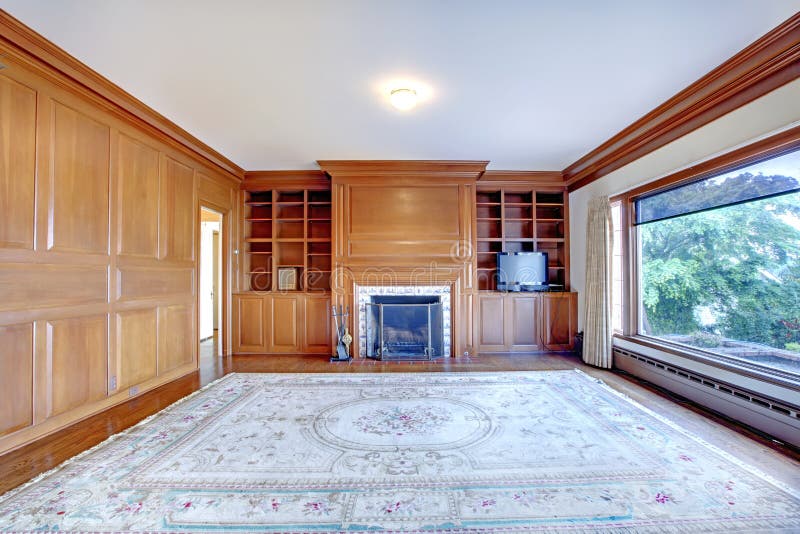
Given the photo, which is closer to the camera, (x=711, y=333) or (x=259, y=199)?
(x=711, y=333)

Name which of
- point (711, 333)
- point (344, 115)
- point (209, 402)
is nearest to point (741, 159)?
point (711, 333)

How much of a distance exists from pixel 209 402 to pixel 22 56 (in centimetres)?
293

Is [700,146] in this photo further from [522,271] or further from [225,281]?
[225,281]

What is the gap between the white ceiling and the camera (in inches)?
82.2

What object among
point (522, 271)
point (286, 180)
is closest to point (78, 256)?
point (286, 180)

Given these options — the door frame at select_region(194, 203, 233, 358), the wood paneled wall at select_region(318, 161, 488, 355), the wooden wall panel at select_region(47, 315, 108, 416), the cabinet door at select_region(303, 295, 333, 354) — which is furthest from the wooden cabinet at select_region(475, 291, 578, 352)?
the wooden wall panel at select_region(47, 315, 108, 416)

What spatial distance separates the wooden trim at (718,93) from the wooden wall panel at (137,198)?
5.00 metres

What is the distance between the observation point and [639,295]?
4219 millimetres

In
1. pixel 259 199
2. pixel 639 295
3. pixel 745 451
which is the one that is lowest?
pixel 745 451

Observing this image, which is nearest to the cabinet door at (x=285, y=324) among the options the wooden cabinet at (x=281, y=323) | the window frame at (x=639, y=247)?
the wooden cabinet at (x=281, y=323)

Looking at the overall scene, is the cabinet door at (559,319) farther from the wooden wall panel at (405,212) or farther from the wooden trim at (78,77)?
the wooden trim at (78,77)

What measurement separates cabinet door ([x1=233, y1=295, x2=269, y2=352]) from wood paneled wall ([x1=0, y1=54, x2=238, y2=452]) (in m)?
1.23

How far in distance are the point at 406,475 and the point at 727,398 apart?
279cm

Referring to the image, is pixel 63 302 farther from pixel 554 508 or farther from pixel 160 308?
pixel 554 508
